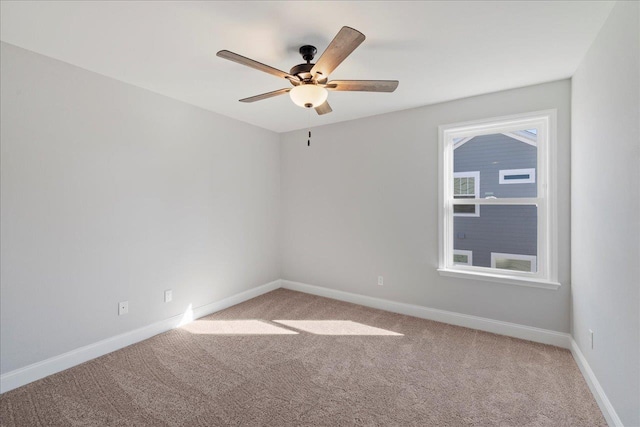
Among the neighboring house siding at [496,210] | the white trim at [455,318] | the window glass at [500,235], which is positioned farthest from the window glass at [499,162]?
the white trim at [455,318]

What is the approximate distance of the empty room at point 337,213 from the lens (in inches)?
70.9

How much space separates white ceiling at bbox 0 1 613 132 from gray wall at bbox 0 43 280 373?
32 centimetres

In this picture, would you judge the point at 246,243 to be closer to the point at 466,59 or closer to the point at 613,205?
the point at 466,59

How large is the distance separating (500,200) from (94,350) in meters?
4.13

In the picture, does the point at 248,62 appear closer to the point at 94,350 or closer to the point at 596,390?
the point at 94,350

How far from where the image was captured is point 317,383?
2.21 m

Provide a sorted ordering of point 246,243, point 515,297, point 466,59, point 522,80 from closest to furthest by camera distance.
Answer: point 466,59 → point 522,80 → point 515,297 → point 246,243

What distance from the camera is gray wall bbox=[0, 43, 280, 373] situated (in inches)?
83.9

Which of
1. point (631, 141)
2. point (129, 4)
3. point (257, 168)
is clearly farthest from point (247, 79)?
point (631, 141)

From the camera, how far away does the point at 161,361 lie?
8.20ft

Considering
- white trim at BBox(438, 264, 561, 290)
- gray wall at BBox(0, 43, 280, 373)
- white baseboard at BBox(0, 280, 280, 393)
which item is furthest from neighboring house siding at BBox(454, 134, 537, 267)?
white baseboard at BBox(0, 280, 280, 393)

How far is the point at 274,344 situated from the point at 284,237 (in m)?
2.03

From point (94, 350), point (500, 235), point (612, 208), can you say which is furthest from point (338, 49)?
point (94, 350)

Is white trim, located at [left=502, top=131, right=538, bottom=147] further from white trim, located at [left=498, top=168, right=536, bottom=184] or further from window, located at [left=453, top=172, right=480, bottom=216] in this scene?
window, located at [left=453, top=172, right=480, bottom=216]
